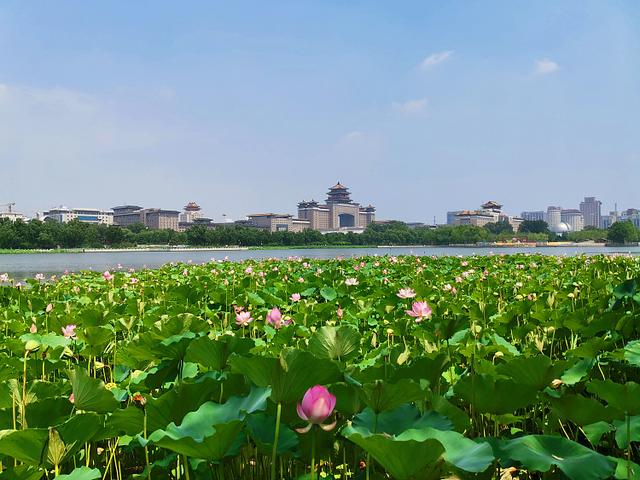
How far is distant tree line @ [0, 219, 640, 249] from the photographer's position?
56219 mm

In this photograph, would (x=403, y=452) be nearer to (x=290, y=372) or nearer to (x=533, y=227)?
(x=290, y=372)

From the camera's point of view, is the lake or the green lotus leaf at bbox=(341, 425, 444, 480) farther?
the lake

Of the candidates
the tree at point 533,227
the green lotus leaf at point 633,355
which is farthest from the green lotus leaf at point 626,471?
the tree at point 533,227

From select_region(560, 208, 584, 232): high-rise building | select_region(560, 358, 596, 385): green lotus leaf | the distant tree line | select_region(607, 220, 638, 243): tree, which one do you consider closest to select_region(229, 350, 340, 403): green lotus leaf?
select_region(560, 358, 596, 385): green lotus leaf

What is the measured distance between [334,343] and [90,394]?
538mm

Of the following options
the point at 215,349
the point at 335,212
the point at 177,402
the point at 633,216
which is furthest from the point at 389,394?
the point at 633,216

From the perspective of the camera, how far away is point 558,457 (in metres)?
0.85

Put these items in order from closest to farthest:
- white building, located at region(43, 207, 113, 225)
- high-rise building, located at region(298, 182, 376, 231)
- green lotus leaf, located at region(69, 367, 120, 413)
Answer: green lotus leaf, located at region(69, 367, 120, 413)
white building, located at region(43, 207, 113, 225)
high-rise building, located at region(298, 182, 376, 231)

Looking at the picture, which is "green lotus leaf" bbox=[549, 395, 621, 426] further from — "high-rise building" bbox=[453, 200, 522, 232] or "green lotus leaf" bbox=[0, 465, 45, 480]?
"high-rise building" bbox=[453, 200, 522, 232]

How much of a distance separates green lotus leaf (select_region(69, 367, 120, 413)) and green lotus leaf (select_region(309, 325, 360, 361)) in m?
0.46

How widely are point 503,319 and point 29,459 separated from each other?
Result: 188cm

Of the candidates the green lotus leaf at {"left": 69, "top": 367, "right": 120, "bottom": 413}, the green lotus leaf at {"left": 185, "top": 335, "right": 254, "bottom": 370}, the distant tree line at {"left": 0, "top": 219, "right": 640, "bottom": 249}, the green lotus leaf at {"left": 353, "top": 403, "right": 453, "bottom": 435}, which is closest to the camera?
A: the green lotus leaf at {"left": 353, "top": 403, "right": 453, "bottom": 435}

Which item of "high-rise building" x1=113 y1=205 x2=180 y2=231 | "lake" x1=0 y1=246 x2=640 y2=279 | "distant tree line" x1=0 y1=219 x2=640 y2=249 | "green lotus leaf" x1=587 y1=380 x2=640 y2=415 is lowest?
"lake" x1=0 y1=246 x2=640 y2=279

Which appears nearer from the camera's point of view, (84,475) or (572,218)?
(84,475)
